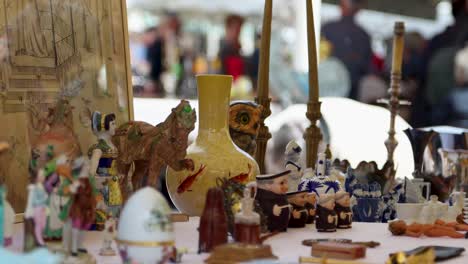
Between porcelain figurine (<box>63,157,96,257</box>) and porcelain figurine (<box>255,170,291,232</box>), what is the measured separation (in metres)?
0.42

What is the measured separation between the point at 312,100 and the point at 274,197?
625 millimetres

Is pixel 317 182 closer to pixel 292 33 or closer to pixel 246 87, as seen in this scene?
pixel 292 33

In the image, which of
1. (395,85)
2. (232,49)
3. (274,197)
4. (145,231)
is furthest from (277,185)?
(232,49)

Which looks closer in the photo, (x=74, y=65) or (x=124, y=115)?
(x=74, y=65)

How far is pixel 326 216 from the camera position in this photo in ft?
5.28

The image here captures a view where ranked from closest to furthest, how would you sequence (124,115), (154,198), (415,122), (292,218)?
(154,198), (292,218), (124,115), (415,122)

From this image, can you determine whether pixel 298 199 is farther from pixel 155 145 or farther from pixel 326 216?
pixel 155 145

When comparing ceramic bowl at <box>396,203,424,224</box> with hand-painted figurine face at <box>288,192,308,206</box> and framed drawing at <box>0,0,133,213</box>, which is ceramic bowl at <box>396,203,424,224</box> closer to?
hand-painted figurine face at <box>288,192,308,206</box>

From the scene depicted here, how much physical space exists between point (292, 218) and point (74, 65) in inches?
21.0

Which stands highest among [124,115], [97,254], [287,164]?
[124,115]

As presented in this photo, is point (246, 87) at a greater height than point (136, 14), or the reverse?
point (136, 14)

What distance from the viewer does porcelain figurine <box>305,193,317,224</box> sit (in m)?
1.68

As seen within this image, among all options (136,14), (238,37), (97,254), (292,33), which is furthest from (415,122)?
(97,254)

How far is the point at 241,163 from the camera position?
1.70 metres
